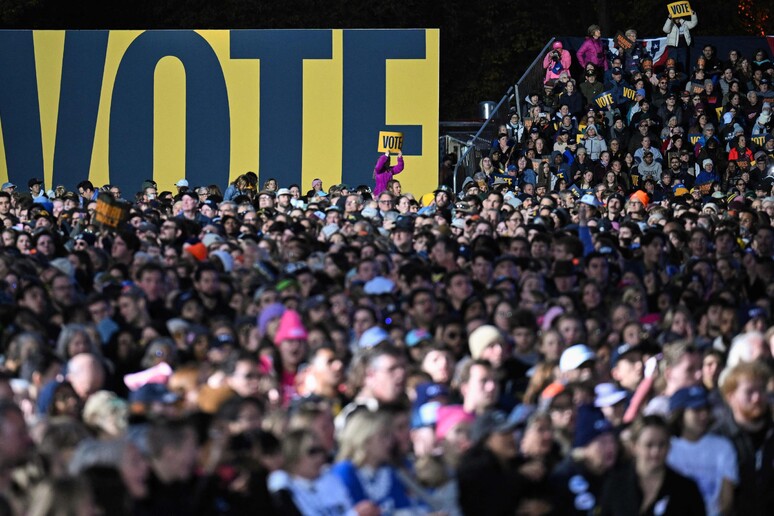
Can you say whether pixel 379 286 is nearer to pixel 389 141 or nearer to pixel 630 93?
pixel 389 141

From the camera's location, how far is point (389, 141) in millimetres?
24797

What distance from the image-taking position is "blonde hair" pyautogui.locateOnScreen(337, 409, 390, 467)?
287 inches

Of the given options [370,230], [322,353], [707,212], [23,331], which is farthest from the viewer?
[707,212]

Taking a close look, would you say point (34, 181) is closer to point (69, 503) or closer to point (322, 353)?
point (322, 353)

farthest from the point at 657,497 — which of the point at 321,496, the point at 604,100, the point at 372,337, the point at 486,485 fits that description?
the point at 604,100

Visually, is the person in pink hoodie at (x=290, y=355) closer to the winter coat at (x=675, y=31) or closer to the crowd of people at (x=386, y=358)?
the crowd of people at (x=386, y=358)

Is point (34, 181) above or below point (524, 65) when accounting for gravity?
below

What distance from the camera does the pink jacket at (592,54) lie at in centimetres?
2869

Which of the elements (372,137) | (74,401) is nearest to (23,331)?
(74,401)

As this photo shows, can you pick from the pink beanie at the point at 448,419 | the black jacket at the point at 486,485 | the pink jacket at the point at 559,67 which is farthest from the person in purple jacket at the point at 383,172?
the black jacket at the point at 486,485

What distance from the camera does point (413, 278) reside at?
13344 millimetres

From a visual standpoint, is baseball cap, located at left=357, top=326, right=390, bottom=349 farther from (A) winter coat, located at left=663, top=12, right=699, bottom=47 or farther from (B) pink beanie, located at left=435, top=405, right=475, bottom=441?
(A) winter coat, located at left=663, top=12, right=699, bottom=47

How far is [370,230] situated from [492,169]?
9.35m

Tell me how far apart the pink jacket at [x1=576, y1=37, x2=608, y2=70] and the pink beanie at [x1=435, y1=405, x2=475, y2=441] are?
68.9ft
